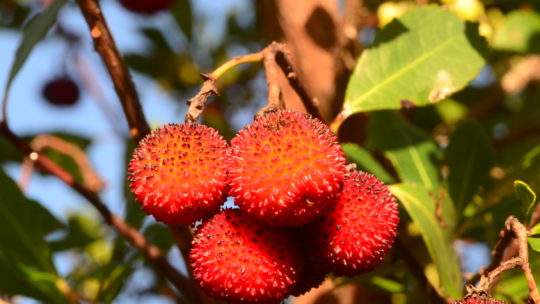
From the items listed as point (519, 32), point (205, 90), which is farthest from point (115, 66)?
point (519, 32)

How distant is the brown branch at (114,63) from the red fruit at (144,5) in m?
0.98

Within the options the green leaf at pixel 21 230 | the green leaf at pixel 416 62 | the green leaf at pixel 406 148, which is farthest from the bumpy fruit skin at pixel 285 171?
the green leaf at pixel 21 230

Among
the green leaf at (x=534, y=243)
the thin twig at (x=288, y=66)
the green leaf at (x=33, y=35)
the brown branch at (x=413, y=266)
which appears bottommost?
the brown branch at (x=413, y=266)

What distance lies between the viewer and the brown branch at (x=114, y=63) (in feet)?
3.39

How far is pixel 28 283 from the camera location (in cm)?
122


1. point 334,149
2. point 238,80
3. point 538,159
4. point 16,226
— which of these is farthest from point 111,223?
point 238,80

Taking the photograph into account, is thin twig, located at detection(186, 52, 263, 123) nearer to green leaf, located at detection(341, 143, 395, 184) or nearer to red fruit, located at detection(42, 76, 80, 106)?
green leaf, located at detection(341, 143, 395, 184)

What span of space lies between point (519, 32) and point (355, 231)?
99cm

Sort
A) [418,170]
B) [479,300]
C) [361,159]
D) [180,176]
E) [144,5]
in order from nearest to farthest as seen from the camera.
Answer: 1. [479,300]
2. [180,176]
3. [361,159]
4. [418,170]
5. [144,5]

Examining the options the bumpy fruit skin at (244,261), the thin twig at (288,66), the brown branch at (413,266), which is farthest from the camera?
the brown branch at (413,266)

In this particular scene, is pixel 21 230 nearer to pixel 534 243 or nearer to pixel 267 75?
pixel 267 75

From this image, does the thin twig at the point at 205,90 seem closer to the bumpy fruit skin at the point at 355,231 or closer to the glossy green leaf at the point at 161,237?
the bumpy fruit skin at the point at 355,231

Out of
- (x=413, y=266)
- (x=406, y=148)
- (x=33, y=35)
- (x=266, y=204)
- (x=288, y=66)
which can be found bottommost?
(x=413, y=266)

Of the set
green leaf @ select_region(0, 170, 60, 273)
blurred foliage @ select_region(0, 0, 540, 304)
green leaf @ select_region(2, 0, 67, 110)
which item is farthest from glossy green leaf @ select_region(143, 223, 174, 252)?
green leaf @ select_region(2, 0, 67, 110)
